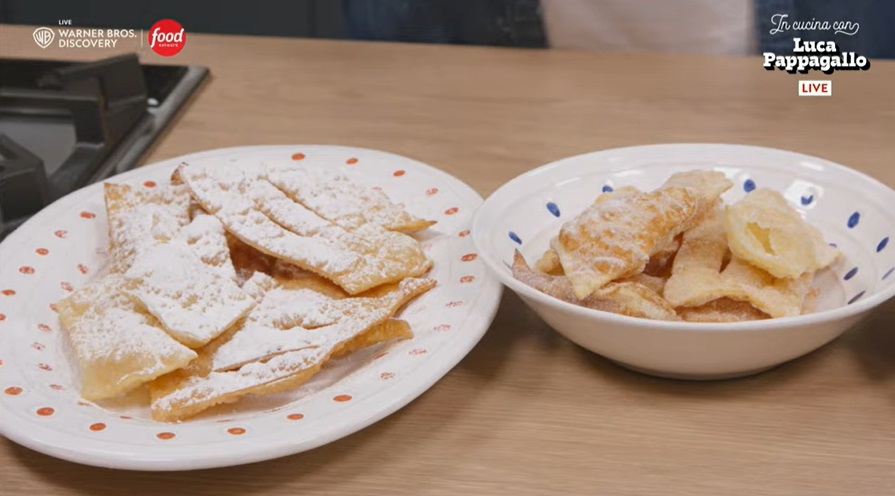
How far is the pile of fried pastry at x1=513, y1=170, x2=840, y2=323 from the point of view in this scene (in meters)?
0.79

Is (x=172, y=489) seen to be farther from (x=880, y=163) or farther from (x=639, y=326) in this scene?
(x=880, y=163)

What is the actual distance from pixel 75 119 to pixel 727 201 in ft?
2.72

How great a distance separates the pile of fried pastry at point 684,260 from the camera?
2.59ft

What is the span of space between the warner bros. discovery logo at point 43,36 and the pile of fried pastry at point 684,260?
116cm

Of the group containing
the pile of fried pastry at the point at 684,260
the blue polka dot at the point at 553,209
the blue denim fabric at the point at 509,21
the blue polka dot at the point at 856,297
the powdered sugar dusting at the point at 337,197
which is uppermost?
the pile of fried pastry at the point at 684,260

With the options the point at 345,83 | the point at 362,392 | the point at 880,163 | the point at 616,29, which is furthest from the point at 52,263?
the point at 616,29

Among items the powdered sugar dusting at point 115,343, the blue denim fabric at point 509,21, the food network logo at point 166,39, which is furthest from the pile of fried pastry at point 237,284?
the blue denim fabric at point 509,21

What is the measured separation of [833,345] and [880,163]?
45 centimetres

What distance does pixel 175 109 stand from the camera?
56.6 inches

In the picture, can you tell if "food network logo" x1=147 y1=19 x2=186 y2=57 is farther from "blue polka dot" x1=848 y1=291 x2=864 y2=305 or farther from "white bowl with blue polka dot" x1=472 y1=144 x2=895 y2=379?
"blue polka dot" x1=848 y1=291 x2=864 y2=305

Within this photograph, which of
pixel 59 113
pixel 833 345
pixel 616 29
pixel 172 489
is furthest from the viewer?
pixel 616 29

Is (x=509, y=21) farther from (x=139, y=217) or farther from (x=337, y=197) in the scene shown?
(x=139, y=217)

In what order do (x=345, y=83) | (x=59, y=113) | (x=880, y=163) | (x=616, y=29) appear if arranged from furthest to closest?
(x=616, y=29) < (x=345, y=83) < (x=59, y=113) < (x=880, y=163)

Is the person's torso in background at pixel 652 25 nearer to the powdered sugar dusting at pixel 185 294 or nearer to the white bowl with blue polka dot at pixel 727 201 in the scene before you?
the white bowl with blue polka dot at pixel 727 201
